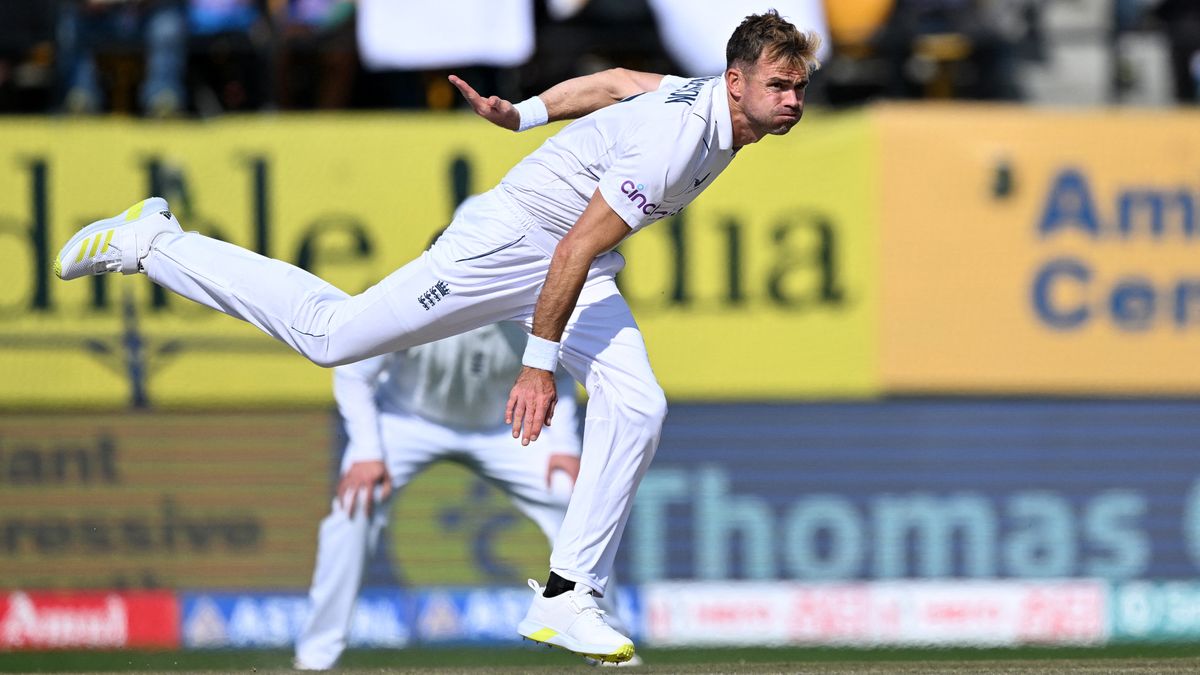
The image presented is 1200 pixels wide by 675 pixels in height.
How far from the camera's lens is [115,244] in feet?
21.3

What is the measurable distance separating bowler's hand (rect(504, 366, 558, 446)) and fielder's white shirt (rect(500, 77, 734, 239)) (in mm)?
541

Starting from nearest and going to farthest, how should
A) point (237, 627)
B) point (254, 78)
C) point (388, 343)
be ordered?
point (388, 343), point (237, 627), point (254, 78)

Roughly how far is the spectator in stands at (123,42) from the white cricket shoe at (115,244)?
4.07 m

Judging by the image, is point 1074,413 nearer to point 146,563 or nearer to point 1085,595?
point 1085,595

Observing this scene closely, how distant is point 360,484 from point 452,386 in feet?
1.88

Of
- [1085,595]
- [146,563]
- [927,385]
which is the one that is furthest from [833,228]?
[146,563]

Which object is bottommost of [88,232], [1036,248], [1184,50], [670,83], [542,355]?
[542,355]

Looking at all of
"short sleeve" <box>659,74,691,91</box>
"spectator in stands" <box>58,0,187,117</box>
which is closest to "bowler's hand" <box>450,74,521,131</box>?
"short sleeve" <box>659,74,691,91</box>

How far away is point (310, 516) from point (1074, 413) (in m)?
4.25

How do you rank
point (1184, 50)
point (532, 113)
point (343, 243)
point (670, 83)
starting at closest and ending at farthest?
point (670, 83) → point (532, 113) → point (343, 243) → point (1184, 50)

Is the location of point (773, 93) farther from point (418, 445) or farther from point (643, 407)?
point (418, 445)

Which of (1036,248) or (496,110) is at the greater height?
(496,110)

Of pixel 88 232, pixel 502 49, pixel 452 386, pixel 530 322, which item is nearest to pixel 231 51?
pixel 502 49

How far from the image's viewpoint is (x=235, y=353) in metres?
10.4
